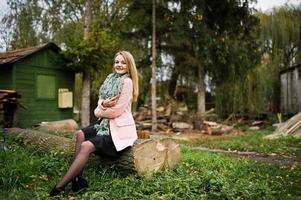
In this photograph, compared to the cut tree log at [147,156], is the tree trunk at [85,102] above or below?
above

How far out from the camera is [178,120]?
16.6 meters

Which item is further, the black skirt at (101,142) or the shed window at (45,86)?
the shed window at (45,86)

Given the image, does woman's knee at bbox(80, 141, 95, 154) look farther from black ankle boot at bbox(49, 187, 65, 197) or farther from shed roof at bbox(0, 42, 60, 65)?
shed roof at bbox(0, 42, 60, 65)

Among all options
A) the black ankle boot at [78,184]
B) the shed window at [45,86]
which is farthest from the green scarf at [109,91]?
the shed window at [45,86]

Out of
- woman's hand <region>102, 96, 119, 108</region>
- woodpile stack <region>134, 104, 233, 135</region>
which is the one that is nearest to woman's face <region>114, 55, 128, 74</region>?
woman's hand <region>102, 96, 119, 108</region>

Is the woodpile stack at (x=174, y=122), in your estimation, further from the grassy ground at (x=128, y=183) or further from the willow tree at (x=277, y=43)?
the grassy ground at (x=128, y=183)

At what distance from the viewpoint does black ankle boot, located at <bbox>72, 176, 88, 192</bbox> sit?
4.15 metres

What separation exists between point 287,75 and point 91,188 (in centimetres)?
1697

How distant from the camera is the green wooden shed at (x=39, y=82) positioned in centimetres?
1278

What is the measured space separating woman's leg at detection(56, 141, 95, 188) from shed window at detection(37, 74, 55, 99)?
393 inches

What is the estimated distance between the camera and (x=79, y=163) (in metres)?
3.99

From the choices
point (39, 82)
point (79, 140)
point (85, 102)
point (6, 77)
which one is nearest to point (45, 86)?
point (39, 82)

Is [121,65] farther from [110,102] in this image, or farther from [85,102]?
[85,102]

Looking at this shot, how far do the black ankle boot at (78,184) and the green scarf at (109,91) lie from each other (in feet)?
1.99
